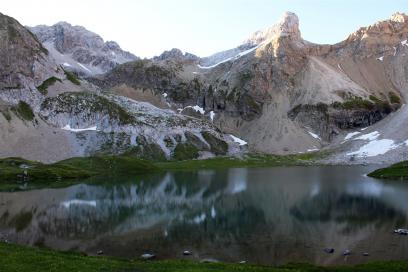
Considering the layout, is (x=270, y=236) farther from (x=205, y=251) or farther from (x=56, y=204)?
(x=56, y=204)

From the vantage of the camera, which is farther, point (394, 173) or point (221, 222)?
point (394, 173)

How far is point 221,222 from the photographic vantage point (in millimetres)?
72625

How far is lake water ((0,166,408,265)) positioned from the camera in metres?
53.1

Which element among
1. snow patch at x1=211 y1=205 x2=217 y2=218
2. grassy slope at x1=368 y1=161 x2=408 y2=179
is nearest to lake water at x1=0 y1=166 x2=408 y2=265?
snow patch at x1=211 y1=205 x2=217 y2=218

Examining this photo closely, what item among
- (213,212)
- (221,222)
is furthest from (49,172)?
(221,222)

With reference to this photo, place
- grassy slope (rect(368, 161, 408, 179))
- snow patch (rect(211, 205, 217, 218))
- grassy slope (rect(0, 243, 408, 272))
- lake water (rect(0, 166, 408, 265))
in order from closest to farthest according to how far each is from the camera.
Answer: grassy slope (rect(0, 243, 408, 272))
lake water (rect(0, 166, 408, 265))
snow patch (rect(211, 205, 217, 218))
grassy slope (rect(368, 161, 408, 179))

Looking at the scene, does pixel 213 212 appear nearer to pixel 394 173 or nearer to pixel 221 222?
pixel 221 222

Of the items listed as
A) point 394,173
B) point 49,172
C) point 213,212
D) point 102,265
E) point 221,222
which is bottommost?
point 221,222

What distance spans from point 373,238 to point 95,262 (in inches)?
1456

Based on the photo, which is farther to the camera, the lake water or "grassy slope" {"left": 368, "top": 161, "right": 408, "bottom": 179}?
"grassy slope" {"left": 368, "top": 161, "right": 408, "bottom": 179}

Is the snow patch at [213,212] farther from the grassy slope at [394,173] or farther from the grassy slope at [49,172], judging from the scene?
the grassy slope at [394,173]

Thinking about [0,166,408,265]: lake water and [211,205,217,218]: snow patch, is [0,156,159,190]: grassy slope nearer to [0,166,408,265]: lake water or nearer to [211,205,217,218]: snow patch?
[0,166,408,265]: lake water

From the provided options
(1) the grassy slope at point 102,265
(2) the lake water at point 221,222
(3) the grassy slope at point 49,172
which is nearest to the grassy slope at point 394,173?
(2) the lake water at point 221,222

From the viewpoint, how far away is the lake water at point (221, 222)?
174 feet
